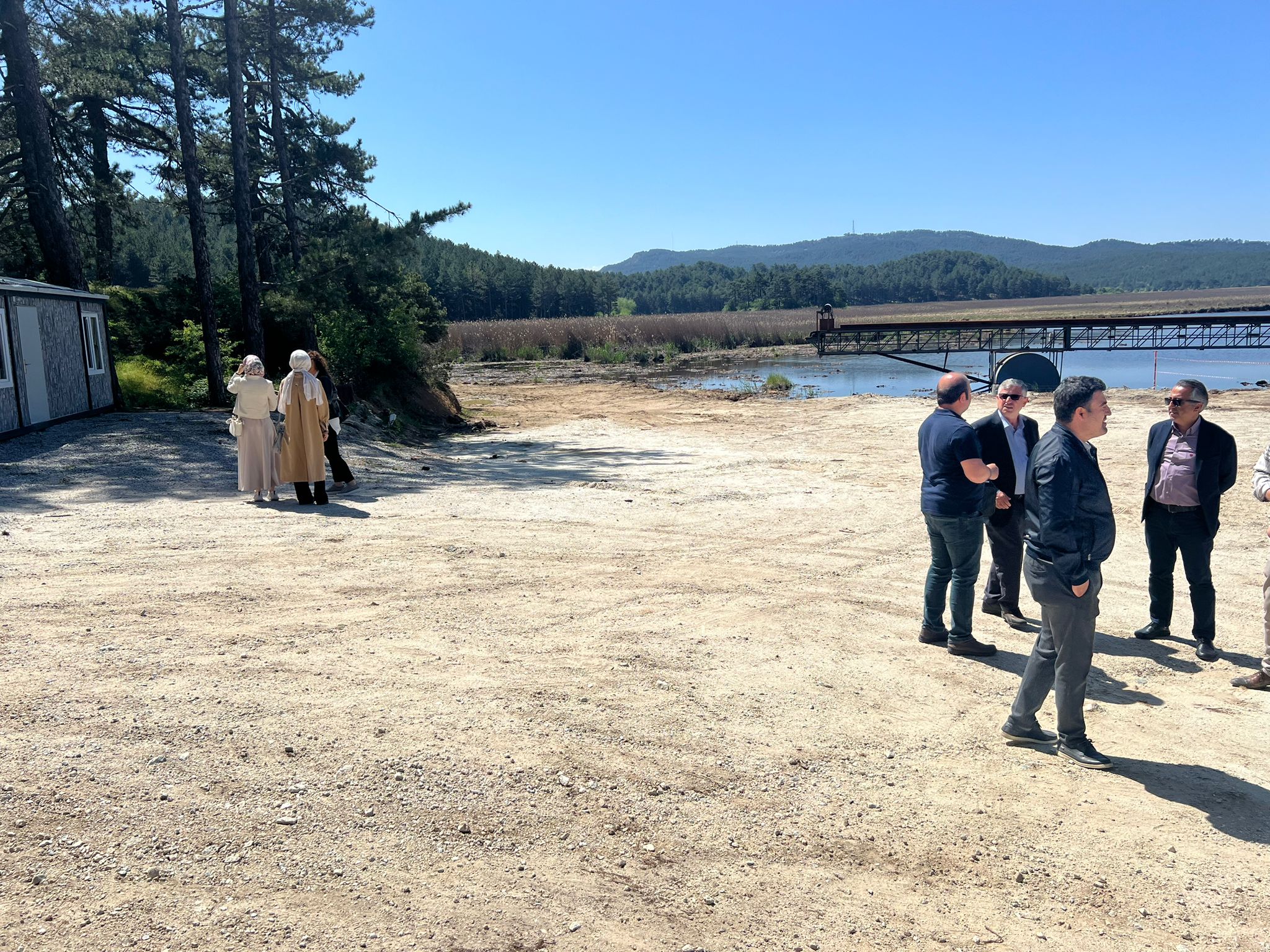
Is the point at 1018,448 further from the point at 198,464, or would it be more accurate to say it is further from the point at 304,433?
the point at 198,464

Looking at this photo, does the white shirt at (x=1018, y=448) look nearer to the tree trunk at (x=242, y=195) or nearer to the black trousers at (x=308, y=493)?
the black trousers at (x=308, y=493)


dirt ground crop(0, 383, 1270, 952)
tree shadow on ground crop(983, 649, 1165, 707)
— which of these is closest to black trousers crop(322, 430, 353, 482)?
dirt ground crop(0, 383, 1270, 952)

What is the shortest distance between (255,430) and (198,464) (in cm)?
322

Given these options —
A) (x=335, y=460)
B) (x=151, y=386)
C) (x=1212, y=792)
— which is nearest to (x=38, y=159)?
(x=151, y=386)

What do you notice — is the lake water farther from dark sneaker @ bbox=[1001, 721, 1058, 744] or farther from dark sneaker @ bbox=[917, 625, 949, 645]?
dark sneaker @ bbox=[1001, 721, 1058, 744]

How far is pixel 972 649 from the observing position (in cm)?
612

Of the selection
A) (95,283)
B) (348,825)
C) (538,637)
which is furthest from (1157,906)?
(95,283)

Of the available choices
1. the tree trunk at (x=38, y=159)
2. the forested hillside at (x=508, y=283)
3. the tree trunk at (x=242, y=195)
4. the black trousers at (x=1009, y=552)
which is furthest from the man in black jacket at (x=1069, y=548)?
the forested hillside at (x=508, y=283)

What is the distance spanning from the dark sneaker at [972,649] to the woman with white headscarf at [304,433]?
24.4 ft

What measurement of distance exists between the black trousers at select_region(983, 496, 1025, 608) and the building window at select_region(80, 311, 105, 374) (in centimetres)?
1746

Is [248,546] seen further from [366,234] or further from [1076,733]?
[366,234]

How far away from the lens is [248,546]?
28.1 ft

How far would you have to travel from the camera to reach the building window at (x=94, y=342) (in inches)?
703

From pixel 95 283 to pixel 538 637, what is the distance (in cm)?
2354
